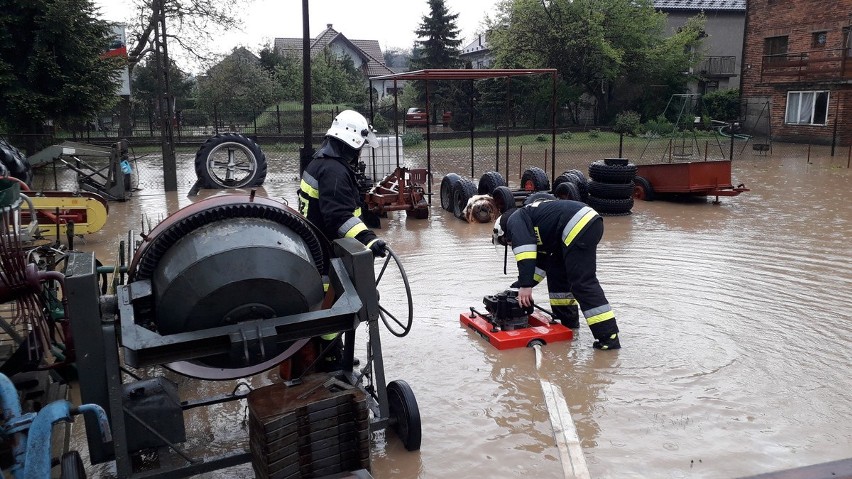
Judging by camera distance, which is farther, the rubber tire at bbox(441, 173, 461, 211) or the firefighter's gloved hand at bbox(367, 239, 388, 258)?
the rubber tire at bbox(441, 173, 461, 211)

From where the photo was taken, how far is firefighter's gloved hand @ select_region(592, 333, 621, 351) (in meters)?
6.02

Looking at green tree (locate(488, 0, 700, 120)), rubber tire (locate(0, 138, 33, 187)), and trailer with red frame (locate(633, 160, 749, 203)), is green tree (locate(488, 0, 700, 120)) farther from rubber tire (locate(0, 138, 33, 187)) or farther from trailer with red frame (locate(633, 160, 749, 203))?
rubber tire (locate(0, 138, 33, 187))

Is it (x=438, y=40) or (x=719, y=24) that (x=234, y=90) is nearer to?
(x=438, y=40)

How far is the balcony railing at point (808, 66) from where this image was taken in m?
26.0

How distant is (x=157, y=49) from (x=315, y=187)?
12360 mm

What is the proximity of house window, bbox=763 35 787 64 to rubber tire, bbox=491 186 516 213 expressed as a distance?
23.1 metres

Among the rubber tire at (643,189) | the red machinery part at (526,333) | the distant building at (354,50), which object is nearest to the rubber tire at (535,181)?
the rubber tire at (643,189)

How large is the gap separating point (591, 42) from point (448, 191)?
76.4 ft

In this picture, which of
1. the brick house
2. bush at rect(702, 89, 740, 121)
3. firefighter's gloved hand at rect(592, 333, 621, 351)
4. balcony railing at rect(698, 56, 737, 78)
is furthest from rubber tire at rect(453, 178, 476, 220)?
balcony railing at rect(698, 56, 737, 78)

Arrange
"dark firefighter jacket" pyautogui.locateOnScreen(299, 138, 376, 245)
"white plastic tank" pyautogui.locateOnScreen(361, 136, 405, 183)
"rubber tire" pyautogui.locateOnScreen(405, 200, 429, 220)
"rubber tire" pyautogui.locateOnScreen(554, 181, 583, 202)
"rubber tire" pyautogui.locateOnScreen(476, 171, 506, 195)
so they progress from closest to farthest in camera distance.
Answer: "dark firefighter jacket" pyautogui.locateOnScreen(299, 138, 376, 245) < "rubber tire" pyautogui.locateOnScreen(554, 181, 583, 202) < "rubber tire" pyautogui.locateOnScreen(405, 200, 429, 220) < "rubber tire" pyautogui.locateOnScreen(476, 171, 506, 195) < "white plastic tank" pyautogui.locateOnScreen(361, 136, 405, 183)

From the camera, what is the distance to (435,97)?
119 feet

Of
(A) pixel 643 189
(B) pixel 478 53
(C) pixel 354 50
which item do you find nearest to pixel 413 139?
(A) pixel 643 189

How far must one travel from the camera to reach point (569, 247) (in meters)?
6.09

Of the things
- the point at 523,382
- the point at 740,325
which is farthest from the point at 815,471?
the point at 740,325
